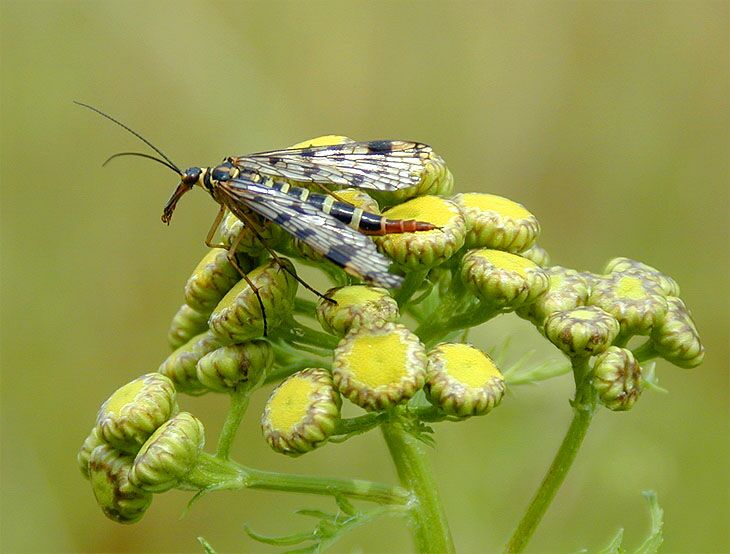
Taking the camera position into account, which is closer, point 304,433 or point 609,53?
point 304,433

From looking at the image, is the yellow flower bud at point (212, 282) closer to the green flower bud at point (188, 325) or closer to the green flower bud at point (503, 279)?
the green flower bud at point (188, 325)

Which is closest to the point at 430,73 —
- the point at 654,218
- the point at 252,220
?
the point at 654,218

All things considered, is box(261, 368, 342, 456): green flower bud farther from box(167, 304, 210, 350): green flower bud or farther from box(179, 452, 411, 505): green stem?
box(167, 304, 210, 350): green flower bud

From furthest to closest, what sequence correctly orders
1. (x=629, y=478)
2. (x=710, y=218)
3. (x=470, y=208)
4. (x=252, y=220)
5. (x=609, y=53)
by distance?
(x=609, y=53) < (x=710, y=218) < (x=629, y=478) < (x=252, y=220) < (x=470, y=208)

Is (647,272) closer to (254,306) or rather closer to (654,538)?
(654,538)

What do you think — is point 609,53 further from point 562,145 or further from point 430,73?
point 430,73

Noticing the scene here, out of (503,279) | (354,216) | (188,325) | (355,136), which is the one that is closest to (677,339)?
(503,279)

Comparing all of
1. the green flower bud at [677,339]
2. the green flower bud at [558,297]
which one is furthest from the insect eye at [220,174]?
the green flower bud at [677,339]
